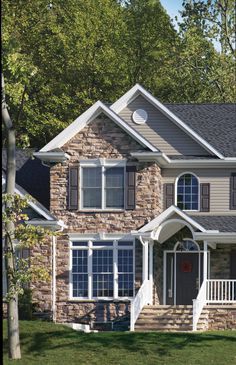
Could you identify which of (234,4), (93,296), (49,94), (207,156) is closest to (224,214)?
(207,156)

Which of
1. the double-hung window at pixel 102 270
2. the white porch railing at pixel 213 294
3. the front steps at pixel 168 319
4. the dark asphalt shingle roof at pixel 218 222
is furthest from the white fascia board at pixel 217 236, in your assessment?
the double-hung window at pixel 102 270

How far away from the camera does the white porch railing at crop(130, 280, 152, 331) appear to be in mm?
34438

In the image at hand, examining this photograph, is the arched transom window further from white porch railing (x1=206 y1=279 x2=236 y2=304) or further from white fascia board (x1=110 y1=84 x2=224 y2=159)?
white porch railing (x1=206 y1=279 x2=236 y2=304)

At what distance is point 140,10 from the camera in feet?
199

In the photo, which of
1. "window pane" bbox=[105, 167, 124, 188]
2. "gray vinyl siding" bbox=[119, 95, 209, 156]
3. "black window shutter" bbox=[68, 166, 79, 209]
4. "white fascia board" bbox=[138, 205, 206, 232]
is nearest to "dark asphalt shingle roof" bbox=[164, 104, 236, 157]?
"gray vinyl siding" bbox=[119, 95, 209, 156]

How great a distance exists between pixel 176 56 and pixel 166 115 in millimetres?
18549

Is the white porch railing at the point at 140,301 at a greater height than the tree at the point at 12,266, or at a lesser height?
lesser

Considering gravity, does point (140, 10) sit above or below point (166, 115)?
above

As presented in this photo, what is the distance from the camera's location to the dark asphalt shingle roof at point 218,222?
121 feet

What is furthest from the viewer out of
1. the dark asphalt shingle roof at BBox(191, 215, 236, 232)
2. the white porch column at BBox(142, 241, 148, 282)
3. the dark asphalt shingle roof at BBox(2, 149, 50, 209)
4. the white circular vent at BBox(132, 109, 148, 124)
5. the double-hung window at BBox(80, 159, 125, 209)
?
the dark asphalt shingle roof at BBox(2, 149, 50, 209)

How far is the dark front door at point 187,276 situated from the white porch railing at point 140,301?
1492 mm

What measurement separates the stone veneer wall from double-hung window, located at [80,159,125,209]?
24cm

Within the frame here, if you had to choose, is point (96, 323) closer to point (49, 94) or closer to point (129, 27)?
point (49, 94)

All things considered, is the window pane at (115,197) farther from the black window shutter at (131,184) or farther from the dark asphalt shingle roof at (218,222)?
the dark asphalt shingle roof at (218,222)
